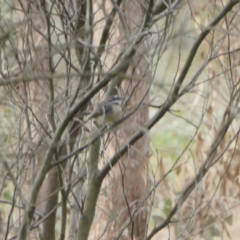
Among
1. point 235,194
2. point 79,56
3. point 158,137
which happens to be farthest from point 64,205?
point 158,137

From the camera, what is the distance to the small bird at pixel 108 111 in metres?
4.04

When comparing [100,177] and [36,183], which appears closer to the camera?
[36,183]

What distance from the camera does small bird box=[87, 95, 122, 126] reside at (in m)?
4.04

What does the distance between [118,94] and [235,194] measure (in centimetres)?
331

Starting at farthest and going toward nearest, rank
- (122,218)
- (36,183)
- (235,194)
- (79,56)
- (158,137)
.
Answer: (158,137), (235,194), (122,218), (79,56), (36,183)

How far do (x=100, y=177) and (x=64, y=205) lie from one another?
29 cm

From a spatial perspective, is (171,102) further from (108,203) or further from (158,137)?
(158,137)

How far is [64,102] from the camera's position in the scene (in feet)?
13.4

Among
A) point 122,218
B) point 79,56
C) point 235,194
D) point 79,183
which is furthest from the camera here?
point 235,194

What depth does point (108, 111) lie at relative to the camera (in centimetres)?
405

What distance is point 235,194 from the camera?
23.1ft

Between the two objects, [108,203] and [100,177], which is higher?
[108,203]

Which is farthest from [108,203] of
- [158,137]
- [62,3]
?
[158,137]

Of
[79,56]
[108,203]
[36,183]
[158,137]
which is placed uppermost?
[158,137]
